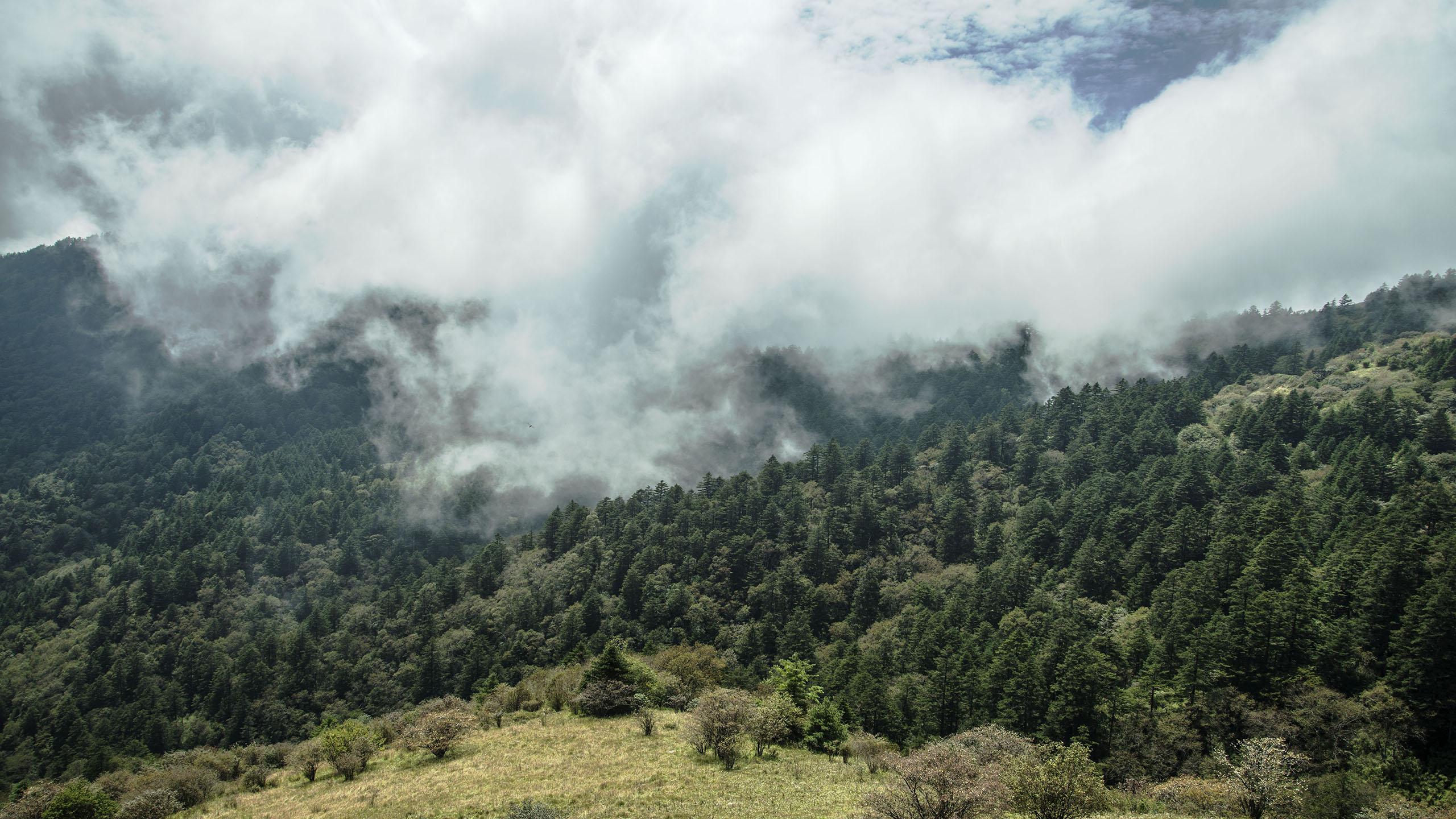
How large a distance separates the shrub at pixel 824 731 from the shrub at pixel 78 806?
2416 inches

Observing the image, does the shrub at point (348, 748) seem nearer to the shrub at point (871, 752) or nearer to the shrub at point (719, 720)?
the shrub at point (719, 720)

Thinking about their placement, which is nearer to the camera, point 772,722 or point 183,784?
point 183,784

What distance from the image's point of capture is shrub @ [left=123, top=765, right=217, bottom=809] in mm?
65625

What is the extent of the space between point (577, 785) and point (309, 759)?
31.6 m

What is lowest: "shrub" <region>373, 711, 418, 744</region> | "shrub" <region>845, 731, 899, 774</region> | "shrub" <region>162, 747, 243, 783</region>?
"shrub" <region>845, 731, 899, 774</region>

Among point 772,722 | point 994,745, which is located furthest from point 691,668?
point 994,745

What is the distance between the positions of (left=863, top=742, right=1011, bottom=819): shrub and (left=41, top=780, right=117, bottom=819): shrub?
201 feet

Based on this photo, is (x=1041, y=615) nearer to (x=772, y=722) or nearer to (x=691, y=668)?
(x=691, y=668)

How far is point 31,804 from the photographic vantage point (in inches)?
2325

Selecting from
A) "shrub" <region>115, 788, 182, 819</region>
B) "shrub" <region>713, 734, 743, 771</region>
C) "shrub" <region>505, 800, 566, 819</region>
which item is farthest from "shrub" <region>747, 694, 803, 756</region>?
"shrub" <region>115, 788, 182, 819</region>

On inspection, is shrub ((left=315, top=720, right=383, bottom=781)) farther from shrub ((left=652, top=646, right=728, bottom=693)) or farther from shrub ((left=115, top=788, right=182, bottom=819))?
shrub ((left=652, top=646, right=728, bottom=693))

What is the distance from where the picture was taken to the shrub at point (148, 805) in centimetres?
5916

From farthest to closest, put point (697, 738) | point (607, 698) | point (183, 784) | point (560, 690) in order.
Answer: point (560, 690) < point (607, 698) < point (183, 784) < point (697, 738)

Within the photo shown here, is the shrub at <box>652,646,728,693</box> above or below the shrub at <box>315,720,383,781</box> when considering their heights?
below
